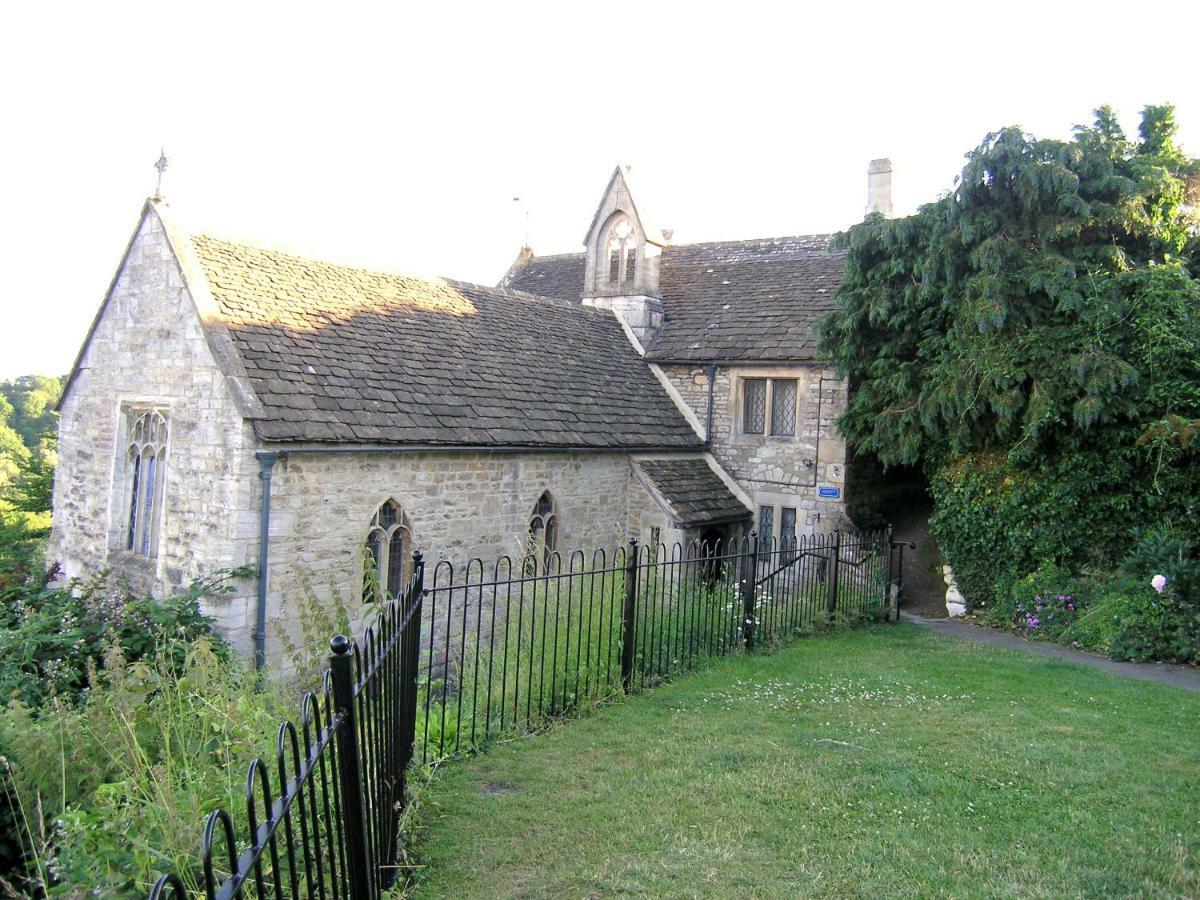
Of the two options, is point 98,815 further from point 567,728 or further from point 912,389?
point 912,389

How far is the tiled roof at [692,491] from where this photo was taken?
52.3 ft

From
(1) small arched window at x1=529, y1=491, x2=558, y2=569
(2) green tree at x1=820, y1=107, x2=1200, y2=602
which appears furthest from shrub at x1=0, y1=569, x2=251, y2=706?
(2) green tree at x1=820, y1=107, x2=1200, y2=602

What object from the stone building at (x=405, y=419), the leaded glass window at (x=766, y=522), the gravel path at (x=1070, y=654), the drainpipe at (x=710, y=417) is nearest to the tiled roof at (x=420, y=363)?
the stone building at (x=405, y=419)

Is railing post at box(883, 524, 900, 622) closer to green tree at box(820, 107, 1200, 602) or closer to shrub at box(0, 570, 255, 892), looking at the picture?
green tree at box(820, 107, 1200, 602)

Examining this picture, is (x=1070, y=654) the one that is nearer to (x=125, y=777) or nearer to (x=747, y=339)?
(x=747, y=339)

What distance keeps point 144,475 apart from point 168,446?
3.64ft

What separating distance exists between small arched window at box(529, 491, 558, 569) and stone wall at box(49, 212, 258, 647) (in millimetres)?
5064

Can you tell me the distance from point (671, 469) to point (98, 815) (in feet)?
43.8

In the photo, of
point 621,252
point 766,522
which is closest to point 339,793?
point 766,522

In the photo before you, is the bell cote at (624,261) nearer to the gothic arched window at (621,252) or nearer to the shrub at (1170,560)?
the gothic arched window at (621,252)

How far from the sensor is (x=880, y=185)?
1969 centimetres

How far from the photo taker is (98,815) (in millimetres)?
4289

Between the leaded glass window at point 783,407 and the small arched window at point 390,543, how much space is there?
8221 millimetres

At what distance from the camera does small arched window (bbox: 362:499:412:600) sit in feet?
40.1
